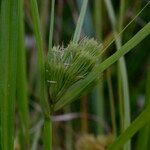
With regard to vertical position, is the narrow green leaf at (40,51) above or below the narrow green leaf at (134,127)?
above

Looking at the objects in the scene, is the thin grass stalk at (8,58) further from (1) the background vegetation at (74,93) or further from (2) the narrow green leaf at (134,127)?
(2) the narrow green leaf at (134,127)

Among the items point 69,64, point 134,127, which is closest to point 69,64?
point 69,64

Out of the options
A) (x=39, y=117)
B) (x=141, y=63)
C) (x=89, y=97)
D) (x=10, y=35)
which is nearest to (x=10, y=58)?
(x=10, y=35)

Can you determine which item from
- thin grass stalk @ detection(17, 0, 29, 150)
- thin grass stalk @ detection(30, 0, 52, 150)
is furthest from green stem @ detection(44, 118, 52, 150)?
thin grass stalk @ detection(17, 0, 29, 150)

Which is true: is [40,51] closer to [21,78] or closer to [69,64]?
[69,64]

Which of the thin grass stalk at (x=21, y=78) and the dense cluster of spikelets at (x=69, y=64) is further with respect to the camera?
the thin grass stalk at (x=21, y=78)

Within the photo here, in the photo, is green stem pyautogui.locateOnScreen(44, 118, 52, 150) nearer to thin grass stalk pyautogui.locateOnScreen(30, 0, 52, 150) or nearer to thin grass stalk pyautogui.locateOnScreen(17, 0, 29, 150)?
thin grass stalk pyautogui.locateOnScreen(30, 0, 52, 150)

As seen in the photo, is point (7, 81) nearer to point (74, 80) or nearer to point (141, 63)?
point (74, 80)

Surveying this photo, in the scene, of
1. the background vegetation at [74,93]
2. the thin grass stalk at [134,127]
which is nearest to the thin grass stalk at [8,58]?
the background vegetation at [74,93]
